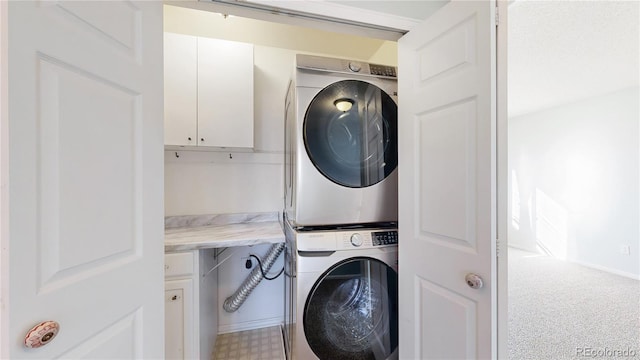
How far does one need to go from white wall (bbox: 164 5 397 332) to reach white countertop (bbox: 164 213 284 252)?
71 millimetres

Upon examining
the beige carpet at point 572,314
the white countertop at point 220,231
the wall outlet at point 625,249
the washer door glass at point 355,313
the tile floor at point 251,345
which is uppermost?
the white countertop at point 220,231

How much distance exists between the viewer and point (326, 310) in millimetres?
1291

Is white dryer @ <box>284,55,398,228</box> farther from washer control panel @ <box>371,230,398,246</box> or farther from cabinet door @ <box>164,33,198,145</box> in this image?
cabinet door @ <box>164,33,198,145</box>

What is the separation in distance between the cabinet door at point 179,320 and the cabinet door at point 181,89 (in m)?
0.93

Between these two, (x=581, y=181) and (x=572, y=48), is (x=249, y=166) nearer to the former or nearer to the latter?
(x=572, y=48)

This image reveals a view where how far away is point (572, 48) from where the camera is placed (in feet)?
7.55

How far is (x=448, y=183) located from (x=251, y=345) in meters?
1.90

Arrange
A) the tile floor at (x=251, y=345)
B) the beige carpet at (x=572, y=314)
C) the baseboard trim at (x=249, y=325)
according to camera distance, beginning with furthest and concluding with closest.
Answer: the baseboard trim at (x=249, y=325)
the beige carpet at (x=572, y=314)
the tile floor at (x=251, y=345)

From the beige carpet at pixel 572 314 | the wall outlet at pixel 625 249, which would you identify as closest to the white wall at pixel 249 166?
the beige carpet at pixel 572 314

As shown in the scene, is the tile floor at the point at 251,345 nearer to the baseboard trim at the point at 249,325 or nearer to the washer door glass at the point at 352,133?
the baseboard trim at the point at 249,325

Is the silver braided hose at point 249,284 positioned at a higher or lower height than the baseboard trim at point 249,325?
higher

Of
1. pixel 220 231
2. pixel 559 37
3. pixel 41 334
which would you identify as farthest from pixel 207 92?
pixel 559 37

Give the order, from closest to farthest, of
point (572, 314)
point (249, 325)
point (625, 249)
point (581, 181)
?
point (249, 325) → point (572, 314) → point (625, 249) → point (581, 181)

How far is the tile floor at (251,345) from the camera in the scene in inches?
68.0
